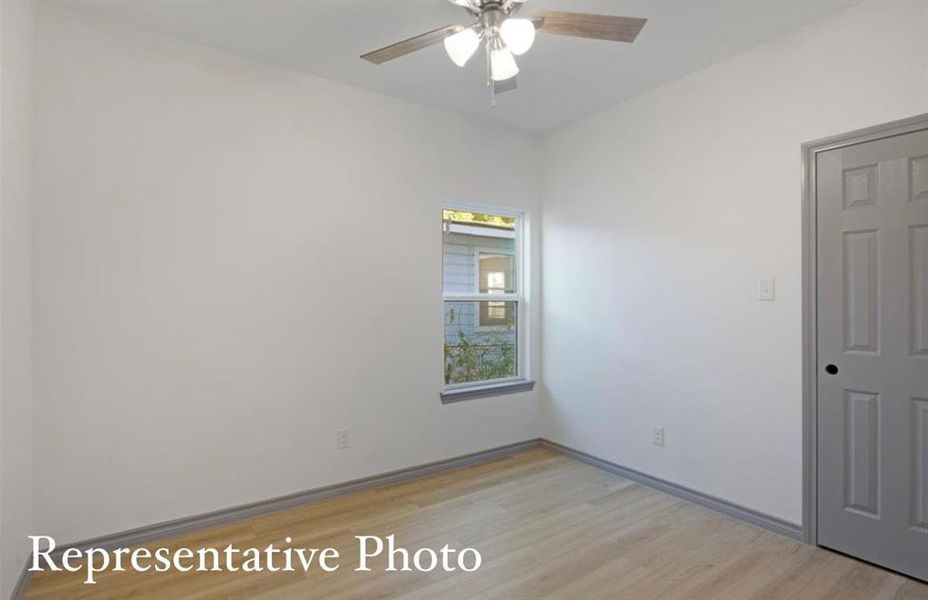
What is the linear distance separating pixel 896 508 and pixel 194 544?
11.7ft

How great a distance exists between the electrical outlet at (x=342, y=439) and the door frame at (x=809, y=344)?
8.94 feet

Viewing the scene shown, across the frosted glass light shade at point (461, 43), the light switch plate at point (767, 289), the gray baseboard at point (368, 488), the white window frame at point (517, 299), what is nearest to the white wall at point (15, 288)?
the gray baseboard at point (368, 488)

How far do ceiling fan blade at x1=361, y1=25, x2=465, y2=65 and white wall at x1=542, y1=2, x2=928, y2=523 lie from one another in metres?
1.93

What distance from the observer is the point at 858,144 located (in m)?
2.41

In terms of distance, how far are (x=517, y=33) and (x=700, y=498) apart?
2.92 m

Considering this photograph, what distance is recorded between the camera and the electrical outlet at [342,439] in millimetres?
3223

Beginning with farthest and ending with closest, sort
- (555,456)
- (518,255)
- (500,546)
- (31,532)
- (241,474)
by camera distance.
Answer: (518,255) < (555,456) < (241,474) < (500,546) < (31,532)

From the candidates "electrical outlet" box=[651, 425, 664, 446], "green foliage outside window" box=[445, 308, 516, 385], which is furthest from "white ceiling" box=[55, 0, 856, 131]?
"electrical outlet" box=[651, 425, 664, 446]

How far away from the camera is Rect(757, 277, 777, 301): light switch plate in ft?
8.92

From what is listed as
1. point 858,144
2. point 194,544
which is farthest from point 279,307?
point 858,144

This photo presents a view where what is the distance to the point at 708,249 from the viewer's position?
3.04 m

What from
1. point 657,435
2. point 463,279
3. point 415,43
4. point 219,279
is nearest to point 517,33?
point 415,43

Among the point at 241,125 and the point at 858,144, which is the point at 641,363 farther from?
the point at 241,125

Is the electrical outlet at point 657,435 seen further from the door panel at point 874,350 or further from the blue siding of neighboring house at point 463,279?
the blue siding of neighboring house at point 463,279
